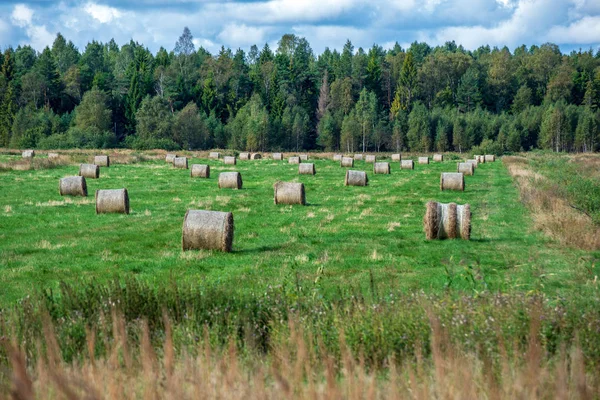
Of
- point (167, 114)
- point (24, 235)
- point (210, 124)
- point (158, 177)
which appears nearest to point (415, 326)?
point (24, 235)

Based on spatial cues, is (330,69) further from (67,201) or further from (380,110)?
(67,201)

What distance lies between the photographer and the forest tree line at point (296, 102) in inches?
4437

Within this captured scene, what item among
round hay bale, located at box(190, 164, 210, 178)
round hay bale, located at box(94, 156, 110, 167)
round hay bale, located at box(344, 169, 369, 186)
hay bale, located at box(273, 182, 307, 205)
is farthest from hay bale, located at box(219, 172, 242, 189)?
round hay bale, located at box(94, 156, 110, 167)

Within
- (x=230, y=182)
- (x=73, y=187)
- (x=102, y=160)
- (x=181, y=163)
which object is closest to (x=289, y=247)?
(x=73, y=187)

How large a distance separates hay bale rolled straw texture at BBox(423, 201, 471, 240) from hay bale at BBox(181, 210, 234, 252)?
18.2 feet

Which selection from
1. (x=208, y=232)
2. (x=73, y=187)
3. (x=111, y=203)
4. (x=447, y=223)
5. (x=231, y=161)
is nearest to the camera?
(x=208, y=232)

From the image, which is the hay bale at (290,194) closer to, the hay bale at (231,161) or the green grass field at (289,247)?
the green grass field at (289,247)

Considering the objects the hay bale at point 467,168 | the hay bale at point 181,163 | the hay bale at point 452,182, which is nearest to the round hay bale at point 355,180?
the hay bale at point 452,182

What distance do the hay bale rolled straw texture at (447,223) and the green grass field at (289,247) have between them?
44 centimetres

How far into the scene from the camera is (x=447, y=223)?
60.9 feet

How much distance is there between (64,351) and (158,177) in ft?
111

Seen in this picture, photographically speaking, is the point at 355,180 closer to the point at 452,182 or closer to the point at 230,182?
the point at 452,182

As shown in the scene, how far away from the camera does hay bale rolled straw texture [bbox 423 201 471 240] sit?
18469 mm

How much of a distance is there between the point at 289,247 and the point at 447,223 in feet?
14.7
